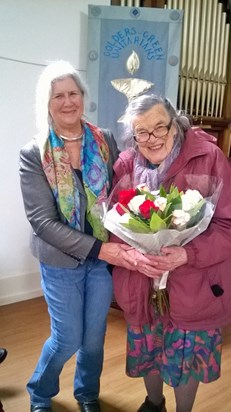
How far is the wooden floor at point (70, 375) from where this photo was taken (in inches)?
65.7

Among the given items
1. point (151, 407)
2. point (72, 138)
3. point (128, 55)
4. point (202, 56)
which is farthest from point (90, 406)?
point (202, 56)

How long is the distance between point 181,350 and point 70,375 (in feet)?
3.02

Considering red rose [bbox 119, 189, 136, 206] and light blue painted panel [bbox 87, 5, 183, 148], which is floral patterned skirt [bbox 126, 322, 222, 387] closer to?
red rose [bbox 119, 189, 136, 206]

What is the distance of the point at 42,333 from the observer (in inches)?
90.4

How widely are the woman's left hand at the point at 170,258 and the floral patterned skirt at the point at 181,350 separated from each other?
0.26m

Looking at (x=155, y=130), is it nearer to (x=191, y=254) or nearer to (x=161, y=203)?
(x=161, y=203)

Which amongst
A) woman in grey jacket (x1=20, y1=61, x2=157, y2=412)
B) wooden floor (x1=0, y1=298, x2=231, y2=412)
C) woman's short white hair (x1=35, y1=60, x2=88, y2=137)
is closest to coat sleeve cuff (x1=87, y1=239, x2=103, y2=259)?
woman in grey jacket (x1=20, y1=61, x2=157, y2=412)

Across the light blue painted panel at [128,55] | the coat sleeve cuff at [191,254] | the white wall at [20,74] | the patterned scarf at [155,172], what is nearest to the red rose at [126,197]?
the patterned scarf at [155,172]

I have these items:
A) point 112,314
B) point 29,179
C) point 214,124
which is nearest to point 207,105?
point 214,124

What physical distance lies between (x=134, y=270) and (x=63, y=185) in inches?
15.8

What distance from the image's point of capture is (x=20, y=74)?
97.7 inches

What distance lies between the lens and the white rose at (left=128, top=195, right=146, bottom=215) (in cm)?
102

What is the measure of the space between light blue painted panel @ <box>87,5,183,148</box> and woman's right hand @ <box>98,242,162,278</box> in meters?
1.30

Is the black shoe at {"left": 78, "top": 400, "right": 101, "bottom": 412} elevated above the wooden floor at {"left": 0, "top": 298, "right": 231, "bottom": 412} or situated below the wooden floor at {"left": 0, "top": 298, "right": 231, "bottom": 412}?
above
